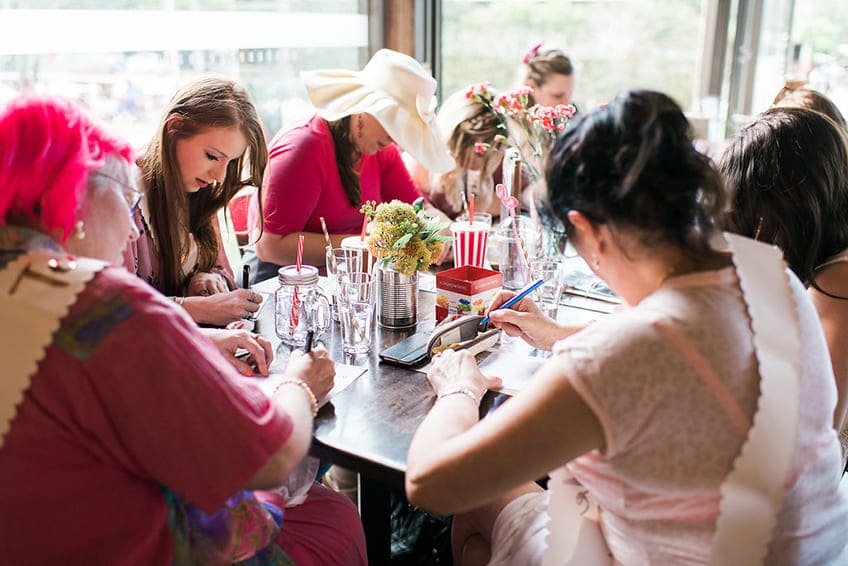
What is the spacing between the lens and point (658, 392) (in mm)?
935

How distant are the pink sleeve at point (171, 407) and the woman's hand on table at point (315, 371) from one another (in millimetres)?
348

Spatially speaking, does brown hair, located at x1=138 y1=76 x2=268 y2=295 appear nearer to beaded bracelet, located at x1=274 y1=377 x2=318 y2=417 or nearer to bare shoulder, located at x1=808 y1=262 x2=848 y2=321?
beaded bracelet, located at x1=274 y1=377 x2=318 y2=417

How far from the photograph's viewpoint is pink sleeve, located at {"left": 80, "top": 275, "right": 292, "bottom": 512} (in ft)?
2.99

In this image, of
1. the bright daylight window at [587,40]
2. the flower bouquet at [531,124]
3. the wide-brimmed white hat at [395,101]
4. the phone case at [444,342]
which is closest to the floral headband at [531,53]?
the bright daylight window at [587,40]

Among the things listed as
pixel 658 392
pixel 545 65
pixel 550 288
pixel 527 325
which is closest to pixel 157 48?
pixel 545 65

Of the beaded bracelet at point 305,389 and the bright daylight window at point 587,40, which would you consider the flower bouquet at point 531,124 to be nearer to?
the beaded bracelet at point 305,389

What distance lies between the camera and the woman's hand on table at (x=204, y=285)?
1.98 meters

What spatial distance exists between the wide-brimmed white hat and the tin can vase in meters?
0.78

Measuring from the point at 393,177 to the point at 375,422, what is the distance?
5.56 feet

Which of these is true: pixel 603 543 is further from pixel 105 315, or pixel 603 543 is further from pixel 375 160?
pixel 375 160

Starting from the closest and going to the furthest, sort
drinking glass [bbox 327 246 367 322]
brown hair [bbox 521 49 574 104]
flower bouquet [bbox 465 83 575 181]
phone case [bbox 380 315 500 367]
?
phone case [bbox 380 315 500 367] → drinking glass [bbox 327 246 367 322] → flower bouquet [bbox 465 83 575 181] → brown hair [bbox 521 49 574 104]

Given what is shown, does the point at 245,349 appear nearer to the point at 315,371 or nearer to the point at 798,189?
the point at 315,371

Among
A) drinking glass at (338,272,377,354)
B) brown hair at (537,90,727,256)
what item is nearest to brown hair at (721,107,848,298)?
brown hair at (537,90,727,256)

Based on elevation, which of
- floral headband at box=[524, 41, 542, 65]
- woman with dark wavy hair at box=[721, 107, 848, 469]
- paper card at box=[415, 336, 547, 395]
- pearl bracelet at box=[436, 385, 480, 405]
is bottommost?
paper card at box=[415, 336, 547, 395]
